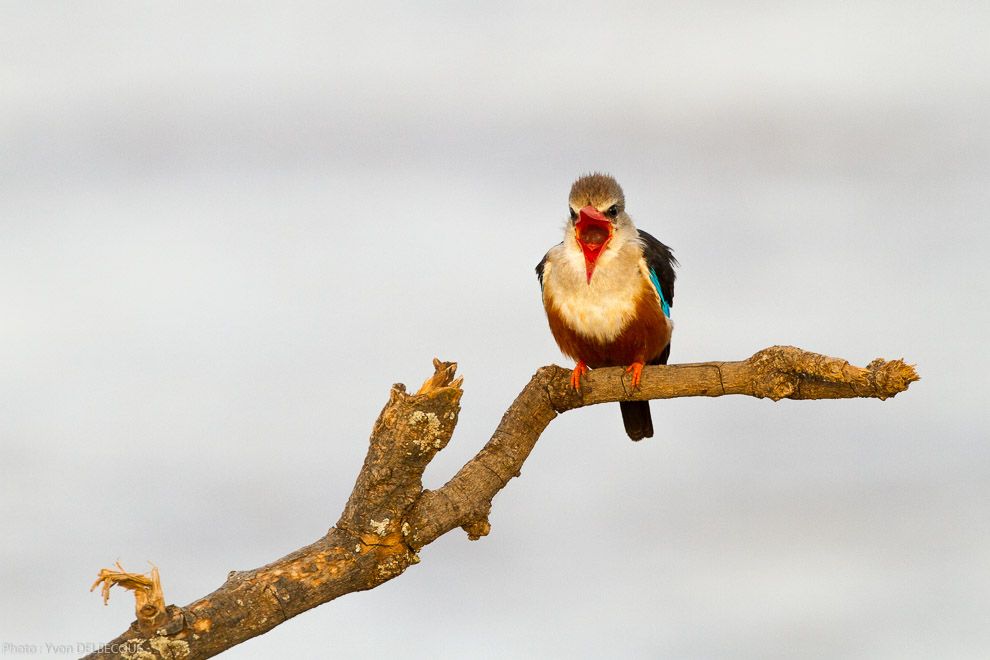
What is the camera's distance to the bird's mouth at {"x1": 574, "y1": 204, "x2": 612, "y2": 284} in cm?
355

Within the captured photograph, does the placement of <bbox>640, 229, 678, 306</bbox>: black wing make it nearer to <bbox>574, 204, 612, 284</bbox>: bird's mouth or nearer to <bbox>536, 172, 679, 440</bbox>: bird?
<bbox>536, 172, 679, 440</bbox>: bird

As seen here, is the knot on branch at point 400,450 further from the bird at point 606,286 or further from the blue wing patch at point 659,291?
the blue wing patch at point 659,291

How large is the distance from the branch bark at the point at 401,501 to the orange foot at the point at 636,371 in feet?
0.39

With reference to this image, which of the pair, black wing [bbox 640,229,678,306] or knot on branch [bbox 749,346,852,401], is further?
black wing [bbox 640,229,678,306]

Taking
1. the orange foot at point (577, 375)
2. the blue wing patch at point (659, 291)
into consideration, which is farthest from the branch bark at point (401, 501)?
the blue wing patch at point (659, 291)

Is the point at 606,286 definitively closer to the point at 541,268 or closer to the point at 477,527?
the point at 541,268

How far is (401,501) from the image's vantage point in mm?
2893

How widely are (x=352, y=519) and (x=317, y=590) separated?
0.77 ft

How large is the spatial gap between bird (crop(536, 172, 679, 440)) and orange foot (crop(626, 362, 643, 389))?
7cm

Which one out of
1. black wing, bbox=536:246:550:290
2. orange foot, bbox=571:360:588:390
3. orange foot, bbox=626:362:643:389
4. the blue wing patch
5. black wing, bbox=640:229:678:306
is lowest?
orange foot, bbox=626:362:643:389

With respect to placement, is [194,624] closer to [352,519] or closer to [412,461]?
[352,519]

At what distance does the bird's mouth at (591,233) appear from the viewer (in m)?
3.55

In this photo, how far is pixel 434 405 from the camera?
275 centimetres

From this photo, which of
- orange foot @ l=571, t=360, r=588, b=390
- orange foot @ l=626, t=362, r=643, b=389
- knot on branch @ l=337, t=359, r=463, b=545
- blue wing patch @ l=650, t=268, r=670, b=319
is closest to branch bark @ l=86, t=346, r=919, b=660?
knot on branch @ l=337, t=359, r=463, b=545
